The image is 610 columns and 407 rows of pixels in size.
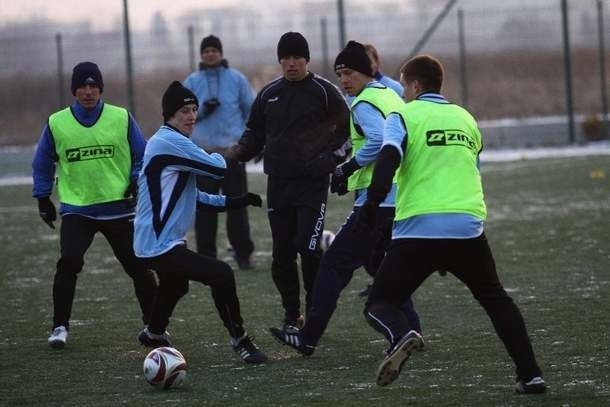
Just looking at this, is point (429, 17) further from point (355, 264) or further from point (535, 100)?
point (355, 264)

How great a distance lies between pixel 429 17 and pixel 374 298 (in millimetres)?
34723

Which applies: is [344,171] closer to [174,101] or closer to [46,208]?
[174,101]

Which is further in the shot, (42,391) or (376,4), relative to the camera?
(376,4)

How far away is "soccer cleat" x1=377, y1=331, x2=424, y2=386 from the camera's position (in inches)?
264

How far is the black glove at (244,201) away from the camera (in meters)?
8.16

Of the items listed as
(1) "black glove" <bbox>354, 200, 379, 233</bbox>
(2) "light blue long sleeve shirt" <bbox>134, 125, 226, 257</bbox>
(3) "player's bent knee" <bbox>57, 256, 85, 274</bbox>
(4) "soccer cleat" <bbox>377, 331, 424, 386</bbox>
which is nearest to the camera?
(4) "soccer cleat" <bbox>377, 331, 424, 386</bbox>

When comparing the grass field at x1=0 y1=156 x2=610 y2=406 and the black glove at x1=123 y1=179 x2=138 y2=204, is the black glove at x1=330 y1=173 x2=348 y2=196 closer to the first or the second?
the grass field at x1=0 y1=156 x2=610 y2=406

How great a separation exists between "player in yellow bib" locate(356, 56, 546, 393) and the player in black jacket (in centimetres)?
196

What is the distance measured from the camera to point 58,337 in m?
8.97

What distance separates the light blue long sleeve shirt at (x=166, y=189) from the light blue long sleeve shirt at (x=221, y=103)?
211 inches

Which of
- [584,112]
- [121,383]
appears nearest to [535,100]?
[584,112]

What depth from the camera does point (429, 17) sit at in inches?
1618

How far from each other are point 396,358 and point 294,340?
169 cm

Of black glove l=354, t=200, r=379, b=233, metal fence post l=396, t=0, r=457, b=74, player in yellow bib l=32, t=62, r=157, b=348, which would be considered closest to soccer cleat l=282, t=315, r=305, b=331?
player in yellow bib l=32, t=62, r=157, b=348
